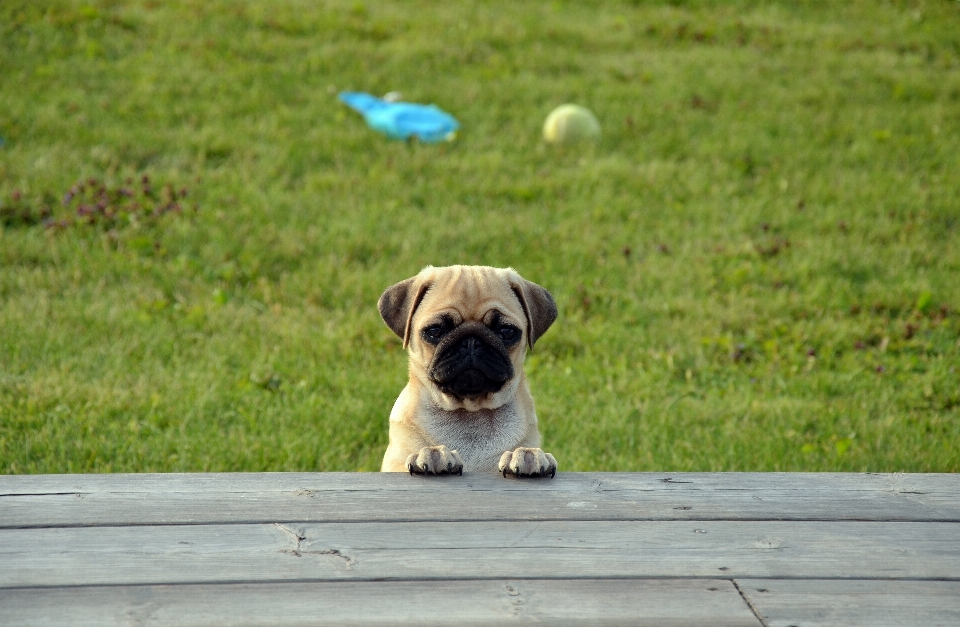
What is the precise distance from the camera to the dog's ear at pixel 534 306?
4.46m

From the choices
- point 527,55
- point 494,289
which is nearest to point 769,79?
point 527,55

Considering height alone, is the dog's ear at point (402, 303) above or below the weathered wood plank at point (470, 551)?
above

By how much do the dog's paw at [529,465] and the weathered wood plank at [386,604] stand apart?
2.97 feet

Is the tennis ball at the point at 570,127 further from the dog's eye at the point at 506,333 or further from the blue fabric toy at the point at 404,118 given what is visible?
the dog's eye at the point at 506,333

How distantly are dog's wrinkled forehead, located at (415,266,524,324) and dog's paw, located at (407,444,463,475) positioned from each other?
668mm

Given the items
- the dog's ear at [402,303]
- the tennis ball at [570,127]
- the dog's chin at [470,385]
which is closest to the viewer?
the dog's chin at [470,385]

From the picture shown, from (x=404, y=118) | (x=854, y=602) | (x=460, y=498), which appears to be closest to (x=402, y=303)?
(x=460, y=498)

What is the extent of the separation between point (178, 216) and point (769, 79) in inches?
336

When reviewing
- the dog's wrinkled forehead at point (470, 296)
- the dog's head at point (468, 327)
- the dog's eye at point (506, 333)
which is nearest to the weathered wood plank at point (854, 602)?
the dog's head at point (468, 327)

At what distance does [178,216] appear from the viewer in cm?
877

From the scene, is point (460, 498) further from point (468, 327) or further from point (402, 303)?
point (402, 303)

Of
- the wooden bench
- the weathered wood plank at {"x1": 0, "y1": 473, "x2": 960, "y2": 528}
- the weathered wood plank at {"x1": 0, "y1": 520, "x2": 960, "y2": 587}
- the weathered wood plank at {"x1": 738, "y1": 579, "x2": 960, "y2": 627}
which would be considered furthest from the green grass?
the weathered wood plank at {"x1": 738, "y1": 579, "x2": 960, "y2": 627}

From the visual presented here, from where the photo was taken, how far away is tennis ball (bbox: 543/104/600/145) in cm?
1095

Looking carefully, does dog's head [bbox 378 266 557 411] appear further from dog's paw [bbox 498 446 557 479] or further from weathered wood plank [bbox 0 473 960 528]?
weathered wood plank [bbox 0 473 960 528]
